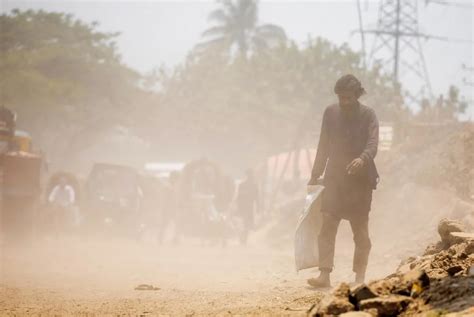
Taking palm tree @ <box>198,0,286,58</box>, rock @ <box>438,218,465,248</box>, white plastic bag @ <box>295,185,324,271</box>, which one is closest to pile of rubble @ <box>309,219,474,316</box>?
rock @ <box>438,218,465,248</box>

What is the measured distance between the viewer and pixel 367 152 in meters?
6.08

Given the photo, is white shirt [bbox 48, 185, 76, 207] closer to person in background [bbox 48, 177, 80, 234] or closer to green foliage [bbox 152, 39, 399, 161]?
person in background [bbox 48, 177, 80, 234]

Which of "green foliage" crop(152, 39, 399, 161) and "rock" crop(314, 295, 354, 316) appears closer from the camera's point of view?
"rock" crop(314, 295, 354, 316)

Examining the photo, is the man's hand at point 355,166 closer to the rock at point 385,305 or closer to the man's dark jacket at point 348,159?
the man's dark jacket at point 348,159

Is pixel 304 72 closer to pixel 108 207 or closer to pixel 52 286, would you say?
pixel 108 207

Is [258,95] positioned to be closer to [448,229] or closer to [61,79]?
[61,79]

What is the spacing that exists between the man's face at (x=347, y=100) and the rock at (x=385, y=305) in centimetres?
298

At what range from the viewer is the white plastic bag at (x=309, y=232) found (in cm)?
647

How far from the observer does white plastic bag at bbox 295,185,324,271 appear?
21.2 feet

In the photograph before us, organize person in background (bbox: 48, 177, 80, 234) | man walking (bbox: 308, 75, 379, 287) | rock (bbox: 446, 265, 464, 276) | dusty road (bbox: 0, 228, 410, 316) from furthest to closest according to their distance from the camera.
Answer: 1. person in background (bbox: 48, 177, 80, 234)
2. man walking (bbox: 308, 75, 379, 287)
3. dusty road (bbox: 0, 228, 410, 316)
4. rock (bbox: 446, 265, 464, 276)

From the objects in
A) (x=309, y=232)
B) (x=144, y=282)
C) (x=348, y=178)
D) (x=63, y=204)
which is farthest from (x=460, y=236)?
(x=63, y=204)

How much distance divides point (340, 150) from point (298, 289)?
137 cm

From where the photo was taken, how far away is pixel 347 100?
6.28 m

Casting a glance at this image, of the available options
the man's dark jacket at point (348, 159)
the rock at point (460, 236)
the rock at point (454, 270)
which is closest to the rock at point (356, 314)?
the rock at point (454, 270)
